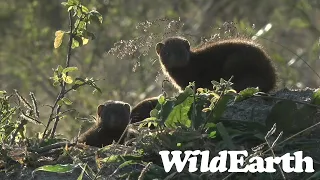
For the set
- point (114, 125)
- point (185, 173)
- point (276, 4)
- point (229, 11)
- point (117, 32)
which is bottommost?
point (185, 173)

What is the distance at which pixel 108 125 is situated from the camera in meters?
6.71

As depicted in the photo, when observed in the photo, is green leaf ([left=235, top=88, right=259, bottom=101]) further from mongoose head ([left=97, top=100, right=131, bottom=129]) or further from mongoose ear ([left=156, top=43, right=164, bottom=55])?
mongoose ear ([left=156, top=43, right=164, bottom=55])

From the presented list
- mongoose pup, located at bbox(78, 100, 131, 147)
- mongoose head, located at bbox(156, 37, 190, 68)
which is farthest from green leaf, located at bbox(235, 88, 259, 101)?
mongoose head, located at bbox(156, 37, 190, 68)

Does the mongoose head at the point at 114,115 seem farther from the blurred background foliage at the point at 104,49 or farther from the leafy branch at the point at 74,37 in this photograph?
the blurred background foliage at the point at 104,49

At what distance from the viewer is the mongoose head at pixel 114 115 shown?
6.74m

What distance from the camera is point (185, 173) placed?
450 centimetres

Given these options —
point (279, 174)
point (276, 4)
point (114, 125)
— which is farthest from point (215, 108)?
point (276, 4)

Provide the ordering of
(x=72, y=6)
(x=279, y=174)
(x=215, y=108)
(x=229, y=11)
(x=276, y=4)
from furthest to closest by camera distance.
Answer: (x=276, y=4) → (x=229, y=11) → (x=72, y=6) → (x=215, y=108) → (x=279, y=174)

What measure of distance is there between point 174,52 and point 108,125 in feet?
3.66

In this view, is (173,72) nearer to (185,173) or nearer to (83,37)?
(83,37)

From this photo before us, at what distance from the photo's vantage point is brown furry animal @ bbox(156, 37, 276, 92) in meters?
6.95

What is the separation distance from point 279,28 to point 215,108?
30.0ft

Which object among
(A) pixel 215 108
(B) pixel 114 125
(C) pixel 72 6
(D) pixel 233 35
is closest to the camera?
(A) pixel 215 108

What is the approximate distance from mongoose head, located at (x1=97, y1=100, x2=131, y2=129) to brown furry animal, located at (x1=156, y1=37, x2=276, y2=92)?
2.51ft
